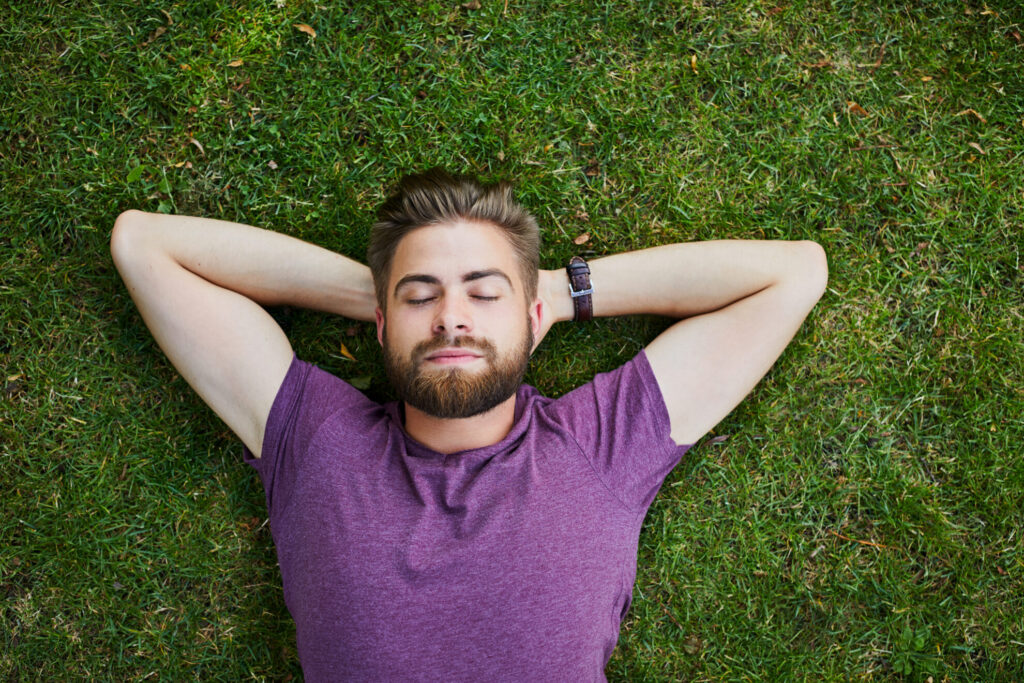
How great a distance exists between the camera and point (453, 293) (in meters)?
3.47

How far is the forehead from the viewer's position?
3529 millimetres

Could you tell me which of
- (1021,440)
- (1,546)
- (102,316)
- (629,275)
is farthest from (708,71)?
(1,546)

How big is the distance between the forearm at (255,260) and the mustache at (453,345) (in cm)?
74

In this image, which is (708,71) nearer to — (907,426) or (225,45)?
(907,426)

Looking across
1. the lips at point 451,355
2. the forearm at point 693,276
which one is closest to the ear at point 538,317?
the forearm at point 693,276

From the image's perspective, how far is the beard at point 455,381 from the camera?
3410mm

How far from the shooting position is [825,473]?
4430mm

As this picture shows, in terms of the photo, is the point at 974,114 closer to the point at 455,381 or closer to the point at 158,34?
the point at 455,381

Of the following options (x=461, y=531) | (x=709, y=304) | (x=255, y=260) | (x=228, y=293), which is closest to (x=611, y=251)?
(x=709, y=304)

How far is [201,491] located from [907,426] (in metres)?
4.68

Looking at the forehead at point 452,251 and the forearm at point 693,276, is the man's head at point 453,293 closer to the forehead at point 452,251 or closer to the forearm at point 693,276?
the forehead at point 452,251

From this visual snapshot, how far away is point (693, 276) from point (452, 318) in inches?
59.0

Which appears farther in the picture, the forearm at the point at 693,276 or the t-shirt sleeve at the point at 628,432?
the forearm at the point at 693,276

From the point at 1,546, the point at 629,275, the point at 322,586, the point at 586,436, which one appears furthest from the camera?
the point at 1,546
